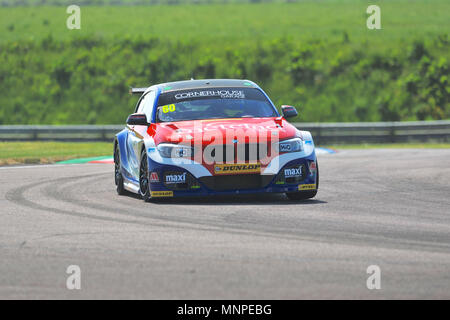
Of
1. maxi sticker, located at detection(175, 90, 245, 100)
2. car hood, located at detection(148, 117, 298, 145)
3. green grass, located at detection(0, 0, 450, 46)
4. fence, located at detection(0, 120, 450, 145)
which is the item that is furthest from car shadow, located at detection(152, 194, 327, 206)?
green grass, located at detection(0, 0, 450, 46)

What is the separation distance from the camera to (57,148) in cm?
2639

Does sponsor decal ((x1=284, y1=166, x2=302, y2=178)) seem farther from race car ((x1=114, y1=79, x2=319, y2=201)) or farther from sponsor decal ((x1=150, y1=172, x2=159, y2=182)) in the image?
sponsor decal ((x1=150, y1=172, x2=159, y2=182))

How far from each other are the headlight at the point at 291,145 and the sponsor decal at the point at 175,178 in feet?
3.87

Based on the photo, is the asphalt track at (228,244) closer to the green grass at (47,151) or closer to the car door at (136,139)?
the car door at (136,139)

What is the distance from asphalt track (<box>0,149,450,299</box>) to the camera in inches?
245

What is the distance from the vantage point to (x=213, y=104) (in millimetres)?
12172

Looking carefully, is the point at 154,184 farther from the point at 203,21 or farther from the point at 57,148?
the point at 203,21

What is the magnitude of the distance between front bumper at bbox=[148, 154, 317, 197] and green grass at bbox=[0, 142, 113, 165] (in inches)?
378

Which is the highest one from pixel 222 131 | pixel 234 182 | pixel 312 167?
pixel 222 131

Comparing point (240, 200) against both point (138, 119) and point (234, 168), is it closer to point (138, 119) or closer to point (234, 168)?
point (234, 168)

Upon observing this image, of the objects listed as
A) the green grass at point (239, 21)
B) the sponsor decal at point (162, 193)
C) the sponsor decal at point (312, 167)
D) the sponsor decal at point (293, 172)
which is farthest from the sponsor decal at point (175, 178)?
the green grass at point (239, 21)

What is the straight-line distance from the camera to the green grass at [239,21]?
47188 millimetres

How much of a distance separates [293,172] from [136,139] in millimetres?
2196

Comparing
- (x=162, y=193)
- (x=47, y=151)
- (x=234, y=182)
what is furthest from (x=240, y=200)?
(x=47, y=151)
